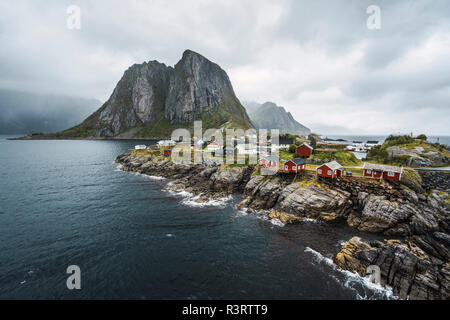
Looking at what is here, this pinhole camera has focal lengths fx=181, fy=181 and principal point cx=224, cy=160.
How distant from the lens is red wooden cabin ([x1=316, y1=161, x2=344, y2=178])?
127 feet

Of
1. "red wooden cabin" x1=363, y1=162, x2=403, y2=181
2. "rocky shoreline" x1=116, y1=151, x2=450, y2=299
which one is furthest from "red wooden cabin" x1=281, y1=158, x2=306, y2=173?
"red wooden cabin" x1=363, y1=162, x2=403, y2=181

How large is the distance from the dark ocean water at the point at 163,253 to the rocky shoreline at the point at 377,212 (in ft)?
9.18

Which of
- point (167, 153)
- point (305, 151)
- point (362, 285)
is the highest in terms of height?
point (305, 151)

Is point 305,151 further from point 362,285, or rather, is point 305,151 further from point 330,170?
point 362,285

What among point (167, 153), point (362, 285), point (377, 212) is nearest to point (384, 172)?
point (377, 212)

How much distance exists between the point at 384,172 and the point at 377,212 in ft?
38.9

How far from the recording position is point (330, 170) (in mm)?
Result: 38906

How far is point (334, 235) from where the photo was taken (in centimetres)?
2816

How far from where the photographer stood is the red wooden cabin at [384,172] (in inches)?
1420

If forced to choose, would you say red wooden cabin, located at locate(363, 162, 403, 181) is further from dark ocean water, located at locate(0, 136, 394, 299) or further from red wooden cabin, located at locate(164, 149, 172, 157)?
red wooden cabin, located at locate(164, 149, 172, 157)

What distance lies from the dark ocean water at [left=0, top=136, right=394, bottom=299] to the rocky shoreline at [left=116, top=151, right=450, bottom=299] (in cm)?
280
